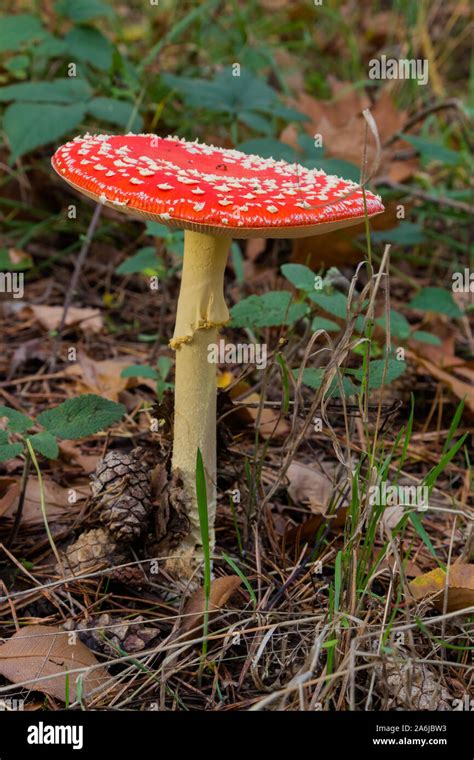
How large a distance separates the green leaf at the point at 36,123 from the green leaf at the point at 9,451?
1920 millimetres

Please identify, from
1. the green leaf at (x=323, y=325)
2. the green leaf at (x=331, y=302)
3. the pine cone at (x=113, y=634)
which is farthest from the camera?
the green leaf at (x=323, y=325)

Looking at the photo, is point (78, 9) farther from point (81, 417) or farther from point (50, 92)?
point (81, 417)

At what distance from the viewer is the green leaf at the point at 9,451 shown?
7.82ft

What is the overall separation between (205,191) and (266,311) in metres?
1.02

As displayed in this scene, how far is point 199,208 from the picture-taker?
206cm

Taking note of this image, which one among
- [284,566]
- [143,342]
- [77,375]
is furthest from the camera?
[143,342]

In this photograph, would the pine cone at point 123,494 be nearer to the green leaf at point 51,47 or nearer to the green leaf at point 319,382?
the green leaf at point 319,382

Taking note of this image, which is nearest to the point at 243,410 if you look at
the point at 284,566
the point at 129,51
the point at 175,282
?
the point at 284,566

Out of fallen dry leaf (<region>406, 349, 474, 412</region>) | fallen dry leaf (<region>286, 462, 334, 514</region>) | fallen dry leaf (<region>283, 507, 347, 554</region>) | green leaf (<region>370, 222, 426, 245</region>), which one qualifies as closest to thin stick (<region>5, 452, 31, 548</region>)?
fallen dry leaf (<region>283, 507, 347, 554</region>)

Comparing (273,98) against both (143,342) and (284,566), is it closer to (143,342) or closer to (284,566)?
(143,342)

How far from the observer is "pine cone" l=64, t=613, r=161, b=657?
2.32 meters

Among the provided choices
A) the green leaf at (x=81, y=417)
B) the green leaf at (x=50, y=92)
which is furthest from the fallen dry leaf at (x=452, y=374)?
the green leaf at (x=50, y=92)
